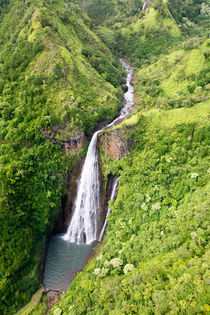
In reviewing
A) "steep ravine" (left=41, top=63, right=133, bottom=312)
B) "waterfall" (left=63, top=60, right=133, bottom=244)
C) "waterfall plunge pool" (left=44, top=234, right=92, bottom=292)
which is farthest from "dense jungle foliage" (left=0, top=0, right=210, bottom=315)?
"waterfall" (left=63, top=60, right=133, bottom=244)

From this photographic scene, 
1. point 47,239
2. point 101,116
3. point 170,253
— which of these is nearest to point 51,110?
point 101,116

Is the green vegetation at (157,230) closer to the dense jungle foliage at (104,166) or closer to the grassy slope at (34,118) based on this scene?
the dense jungle foliage at (104,166)

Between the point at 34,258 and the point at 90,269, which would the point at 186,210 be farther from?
the point at 34,258

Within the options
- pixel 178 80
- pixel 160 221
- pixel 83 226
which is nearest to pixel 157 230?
pixel 160 221

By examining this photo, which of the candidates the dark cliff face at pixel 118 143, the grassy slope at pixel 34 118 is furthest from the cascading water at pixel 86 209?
the dark cliff face at pixel 118 143

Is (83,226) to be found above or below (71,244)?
above

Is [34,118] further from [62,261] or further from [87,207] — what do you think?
[62,261]
